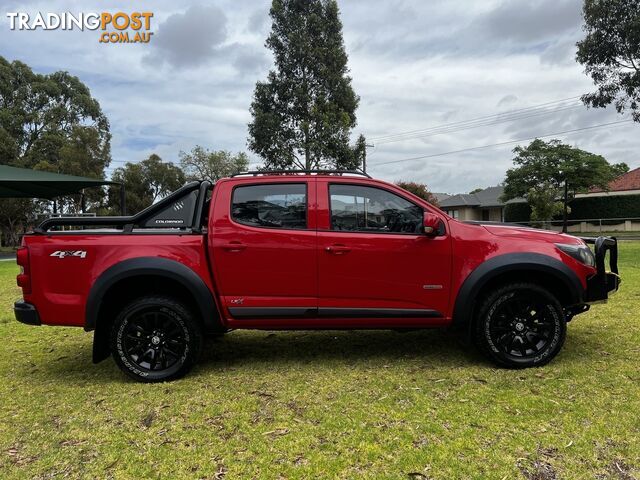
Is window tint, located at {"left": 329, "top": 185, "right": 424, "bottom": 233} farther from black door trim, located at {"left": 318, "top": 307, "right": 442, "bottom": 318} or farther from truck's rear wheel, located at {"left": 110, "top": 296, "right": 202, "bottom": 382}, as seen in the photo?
truck's rear wheel, located at {"left": 110, "top": 296, "right": 202, "bottom": 382}

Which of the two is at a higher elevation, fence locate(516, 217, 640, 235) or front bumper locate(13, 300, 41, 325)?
fence locate(516, 217, 640, 235)

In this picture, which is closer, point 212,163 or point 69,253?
point 69,253

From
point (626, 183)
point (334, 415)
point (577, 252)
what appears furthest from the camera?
point (626, 183)

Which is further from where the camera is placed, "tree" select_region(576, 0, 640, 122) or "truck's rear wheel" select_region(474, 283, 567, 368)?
"tree" select_region(576, 0, 640, 122)

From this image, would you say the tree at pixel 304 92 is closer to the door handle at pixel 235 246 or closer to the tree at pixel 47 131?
the tree at pixel 47 131

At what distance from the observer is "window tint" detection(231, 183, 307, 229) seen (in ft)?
13.9

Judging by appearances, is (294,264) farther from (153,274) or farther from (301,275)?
(153,274)

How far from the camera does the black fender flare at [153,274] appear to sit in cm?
403

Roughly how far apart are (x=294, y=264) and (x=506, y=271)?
5.99 ft

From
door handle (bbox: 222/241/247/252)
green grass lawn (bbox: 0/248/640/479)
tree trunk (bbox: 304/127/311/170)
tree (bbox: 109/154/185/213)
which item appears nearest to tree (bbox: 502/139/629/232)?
tree trunk (bbox: 304/127/311/170)

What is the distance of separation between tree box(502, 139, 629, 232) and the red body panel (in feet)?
111

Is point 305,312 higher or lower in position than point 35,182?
lower

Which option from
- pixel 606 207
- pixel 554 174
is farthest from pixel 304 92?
pixel 606 207

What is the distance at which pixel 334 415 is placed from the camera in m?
3.39
